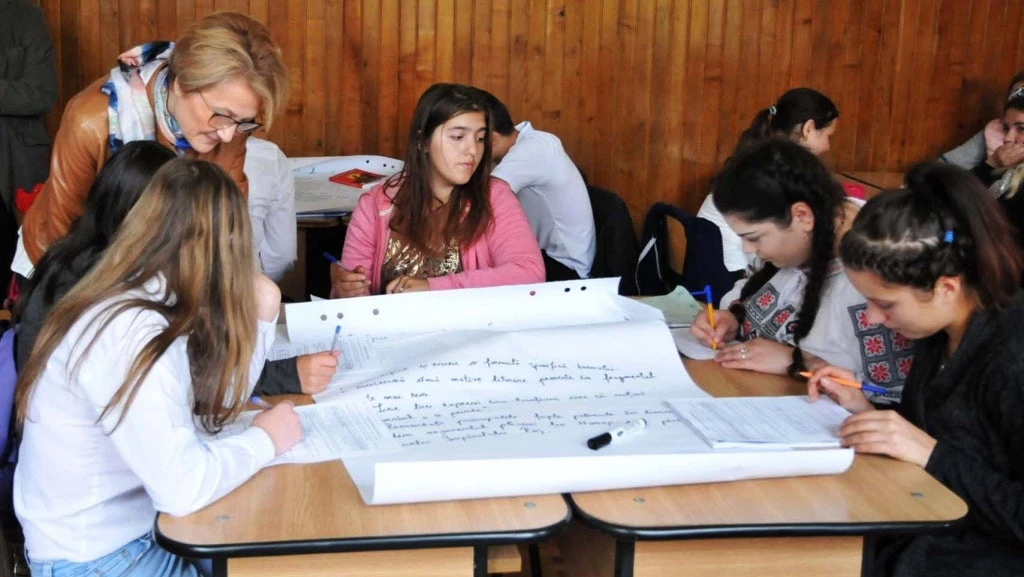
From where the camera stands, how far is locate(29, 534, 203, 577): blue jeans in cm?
168

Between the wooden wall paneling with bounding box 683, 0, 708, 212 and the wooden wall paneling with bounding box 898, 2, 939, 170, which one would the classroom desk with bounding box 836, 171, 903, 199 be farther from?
the wooden wall paneling with bounding box 683, 0, 708, 212

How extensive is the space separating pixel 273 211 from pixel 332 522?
182cm

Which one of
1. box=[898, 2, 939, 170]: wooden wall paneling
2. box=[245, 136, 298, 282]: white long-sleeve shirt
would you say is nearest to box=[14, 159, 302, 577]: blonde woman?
box=[245, 136, 298, 282]: white long-sleeve shirt

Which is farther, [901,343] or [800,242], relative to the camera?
[800,242]

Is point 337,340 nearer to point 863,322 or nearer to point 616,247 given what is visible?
point 863,322

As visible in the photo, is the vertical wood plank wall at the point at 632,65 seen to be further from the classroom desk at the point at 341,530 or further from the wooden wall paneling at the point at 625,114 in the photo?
the classroom desk at the point at 341,530

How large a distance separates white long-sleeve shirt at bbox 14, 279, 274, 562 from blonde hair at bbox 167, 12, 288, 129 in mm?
708

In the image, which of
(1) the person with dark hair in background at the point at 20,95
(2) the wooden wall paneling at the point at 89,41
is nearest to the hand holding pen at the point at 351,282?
(1) the person with dark hair in background at the point at 20,95

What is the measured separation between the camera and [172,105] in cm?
232

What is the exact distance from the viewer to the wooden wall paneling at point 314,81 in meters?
4.49

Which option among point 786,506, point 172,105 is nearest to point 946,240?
point 786,506

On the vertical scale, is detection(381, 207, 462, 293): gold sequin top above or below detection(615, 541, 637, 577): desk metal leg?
above

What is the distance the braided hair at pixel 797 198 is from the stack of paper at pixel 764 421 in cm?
24

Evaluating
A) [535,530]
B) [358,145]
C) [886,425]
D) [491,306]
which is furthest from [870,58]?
[535,530]
